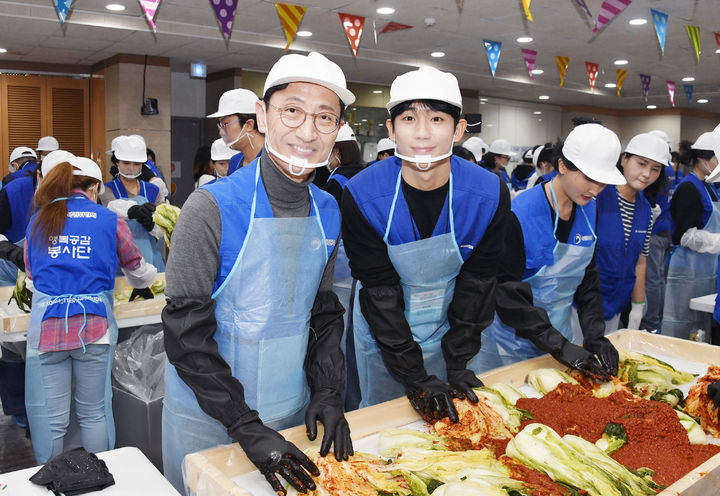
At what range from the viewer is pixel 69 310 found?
3.13 m

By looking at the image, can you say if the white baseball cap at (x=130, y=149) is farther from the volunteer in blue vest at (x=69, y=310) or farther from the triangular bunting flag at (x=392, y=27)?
the triangular bunting flag at (x=392, y=27)

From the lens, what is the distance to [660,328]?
5.68 m

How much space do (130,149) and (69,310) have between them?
8.63ft

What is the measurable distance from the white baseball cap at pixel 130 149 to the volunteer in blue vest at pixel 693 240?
14.3ft

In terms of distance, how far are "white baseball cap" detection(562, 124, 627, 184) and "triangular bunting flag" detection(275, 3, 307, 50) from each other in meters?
4.83

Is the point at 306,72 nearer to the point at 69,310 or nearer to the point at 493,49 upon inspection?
the point at 69,310

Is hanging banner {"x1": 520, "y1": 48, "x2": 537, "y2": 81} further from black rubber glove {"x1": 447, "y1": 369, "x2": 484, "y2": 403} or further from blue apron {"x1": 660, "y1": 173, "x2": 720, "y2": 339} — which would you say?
black rubber glove {"x1": 447, "y1": 369, "x2": 484, "y2": 403}

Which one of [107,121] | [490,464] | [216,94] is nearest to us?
[490,464]

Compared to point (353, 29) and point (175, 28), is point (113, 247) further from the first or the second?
point (175, 28)

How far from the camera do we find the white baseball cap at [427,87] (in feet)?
6.80

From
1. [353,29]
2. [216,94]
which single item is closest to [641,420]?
[353,29]

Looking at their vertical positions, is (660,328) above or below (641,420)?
below

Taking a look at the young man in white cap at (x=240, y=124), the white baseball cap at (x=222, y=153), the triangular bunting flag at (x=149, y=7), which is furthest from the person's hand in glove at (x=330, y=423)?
the triangular bunting flag at (x=149, y=7)

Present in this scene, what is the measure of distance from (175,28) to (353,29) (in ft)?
7.89
